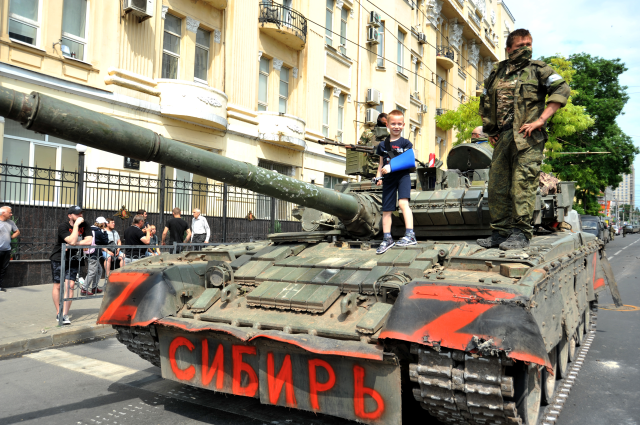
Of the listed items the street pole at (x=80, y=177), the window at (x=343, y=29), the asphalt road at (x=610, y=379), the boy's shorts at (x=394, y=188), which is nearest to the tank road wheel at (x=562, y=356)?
the asphalt road at (x=610, y=379)

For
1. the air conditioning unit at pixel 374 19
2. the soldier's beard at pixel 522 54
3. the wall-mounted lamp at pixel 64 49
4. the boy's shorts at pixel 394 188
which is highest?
the air conditioning unit at pixel 374 19

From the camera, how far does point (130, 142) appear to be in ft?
10.0

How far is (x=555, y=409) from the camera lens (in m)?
4.59

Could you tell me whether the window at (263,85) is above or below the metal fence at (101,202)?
above

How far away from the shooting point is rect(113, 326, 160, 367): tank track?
442 centimetres

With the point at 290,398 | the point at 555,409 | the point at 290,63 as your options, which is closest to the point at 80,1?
the point at 290,63

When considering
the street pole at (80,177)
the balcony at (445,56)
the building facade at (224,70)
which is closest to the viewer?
the street pole at (80,177)

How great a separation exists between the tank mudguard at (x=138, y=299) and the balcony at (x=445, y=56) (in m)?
26.7

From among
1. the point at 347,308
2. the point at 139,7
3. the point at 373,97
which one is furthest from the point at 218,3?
the point at 347,308

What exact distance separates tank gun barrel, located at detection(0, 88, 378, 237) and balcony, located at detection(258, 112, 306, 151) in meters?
12.8

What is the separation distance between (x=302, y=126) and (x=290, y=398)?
15.0 m

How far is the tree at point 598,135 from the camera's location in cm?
3078

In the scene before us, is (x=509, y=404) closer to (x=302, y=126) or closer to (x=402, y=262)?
(x=402, y=262)

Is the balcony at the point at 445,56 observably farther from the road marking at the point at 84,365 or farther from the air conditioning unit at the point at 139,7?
the road marking at the point at 84,365
